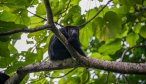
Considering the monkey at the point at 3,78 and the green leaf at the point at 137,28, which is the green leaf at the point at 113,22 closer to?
the green leaf at the point at 137,28

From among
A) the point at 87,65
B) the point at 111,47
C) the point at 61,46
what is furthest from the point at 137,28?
the point at 87,65

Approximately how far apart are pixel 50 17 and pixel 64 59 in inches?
23.1

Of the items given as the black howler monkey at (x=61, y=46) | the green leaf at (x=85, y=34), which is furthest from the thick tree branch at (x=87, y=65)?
the green leaf at (x=85, y=34)

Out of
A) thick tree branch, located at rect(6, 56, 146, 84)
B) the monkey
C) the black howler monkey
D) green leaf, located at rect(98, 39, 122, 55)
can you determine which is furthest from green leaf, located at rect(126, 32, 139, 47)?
the monkey

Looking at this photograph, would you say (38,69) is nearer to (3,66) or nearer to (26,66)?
(26,66)

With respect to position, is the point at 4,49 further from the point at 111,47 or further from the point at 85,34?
the point at 111,47

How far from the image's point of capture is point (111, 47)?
2539mm

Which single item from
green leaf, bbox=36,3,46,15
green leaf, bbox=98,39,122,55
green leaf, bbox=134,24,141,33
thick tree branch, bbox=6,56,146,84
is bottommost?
thick tree branch, bbox=6,56,146,84

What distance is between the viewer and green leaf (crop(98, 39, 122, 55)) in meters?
2.52

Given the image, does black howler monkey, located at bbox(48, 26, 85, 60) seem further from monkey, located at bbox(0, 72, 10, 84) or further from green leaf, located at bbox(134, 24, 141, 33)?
green leaf, located at bbox(134, 24, 141, 33)

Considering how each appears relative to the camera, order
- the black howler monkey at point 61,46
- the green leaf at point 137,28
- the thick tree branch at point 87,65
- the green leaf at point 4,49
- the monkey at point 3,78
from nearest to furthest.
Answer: the thick tree branch at point 87,65 → the green leaf at point 4,49 → the black howler monkey at point 61,46 → the monkey at point 3,78 → the green leaf at point 137,28

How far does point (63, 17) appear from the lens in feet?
8.61

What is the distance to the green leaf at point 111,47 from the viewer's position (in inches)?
99.2

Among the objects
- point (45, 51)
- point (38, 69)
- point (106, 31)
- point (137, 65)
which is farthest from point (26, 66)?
point (137, 65)
